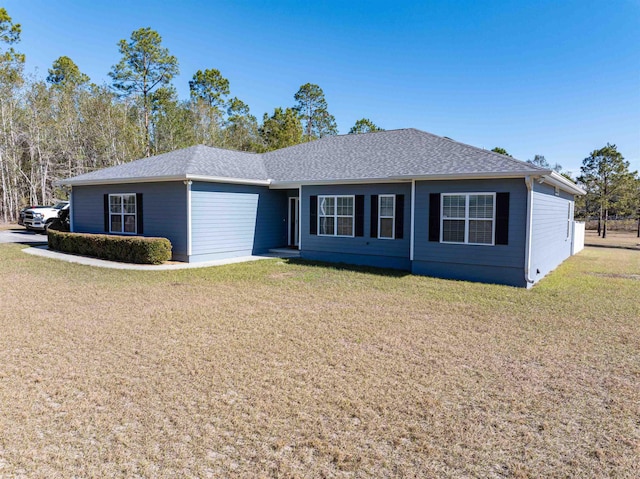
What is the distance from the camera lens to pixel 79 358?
527cm

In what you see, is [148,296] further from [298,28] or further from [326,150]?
[298,28]

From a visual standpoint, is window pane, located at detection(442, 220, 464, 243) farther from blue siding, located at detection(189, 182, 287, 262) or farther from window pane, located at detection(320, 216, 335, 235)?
blue siding, located at detection(189, 182, 287, 262)

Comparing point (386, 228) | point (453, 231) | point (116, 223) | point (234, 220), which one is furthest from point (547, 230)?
point (116, 223)

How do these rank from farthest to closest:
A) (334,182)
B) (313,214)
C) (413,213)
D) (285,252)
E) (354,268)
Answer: (285,252) < (313,214) < (334,182) < (354,268) < (413,213)

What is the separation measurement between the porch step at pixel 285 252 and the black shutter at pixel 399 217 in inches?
156

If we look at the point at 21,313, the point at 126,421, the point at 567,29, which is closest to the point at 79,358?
the point at 126,421

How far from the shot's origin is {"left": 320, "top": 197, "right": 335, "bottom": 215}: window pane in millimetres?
14016

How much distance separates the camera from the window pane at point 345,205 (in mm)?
13656

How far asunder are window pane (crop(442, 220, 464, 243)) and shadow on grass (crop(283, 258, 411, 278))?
59.9 inches

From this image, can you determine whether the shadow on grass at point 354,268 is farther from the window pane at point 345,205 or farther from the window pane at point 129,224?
the window pane at point 129,224

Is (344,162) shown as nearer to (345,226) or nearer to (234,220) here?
(345,226)

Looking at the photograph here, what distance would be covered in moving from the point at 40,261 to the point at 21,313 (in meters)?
7.17

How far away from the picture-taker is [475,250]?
36.4 feet

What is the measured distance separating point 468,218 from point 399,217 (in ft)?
7.32
